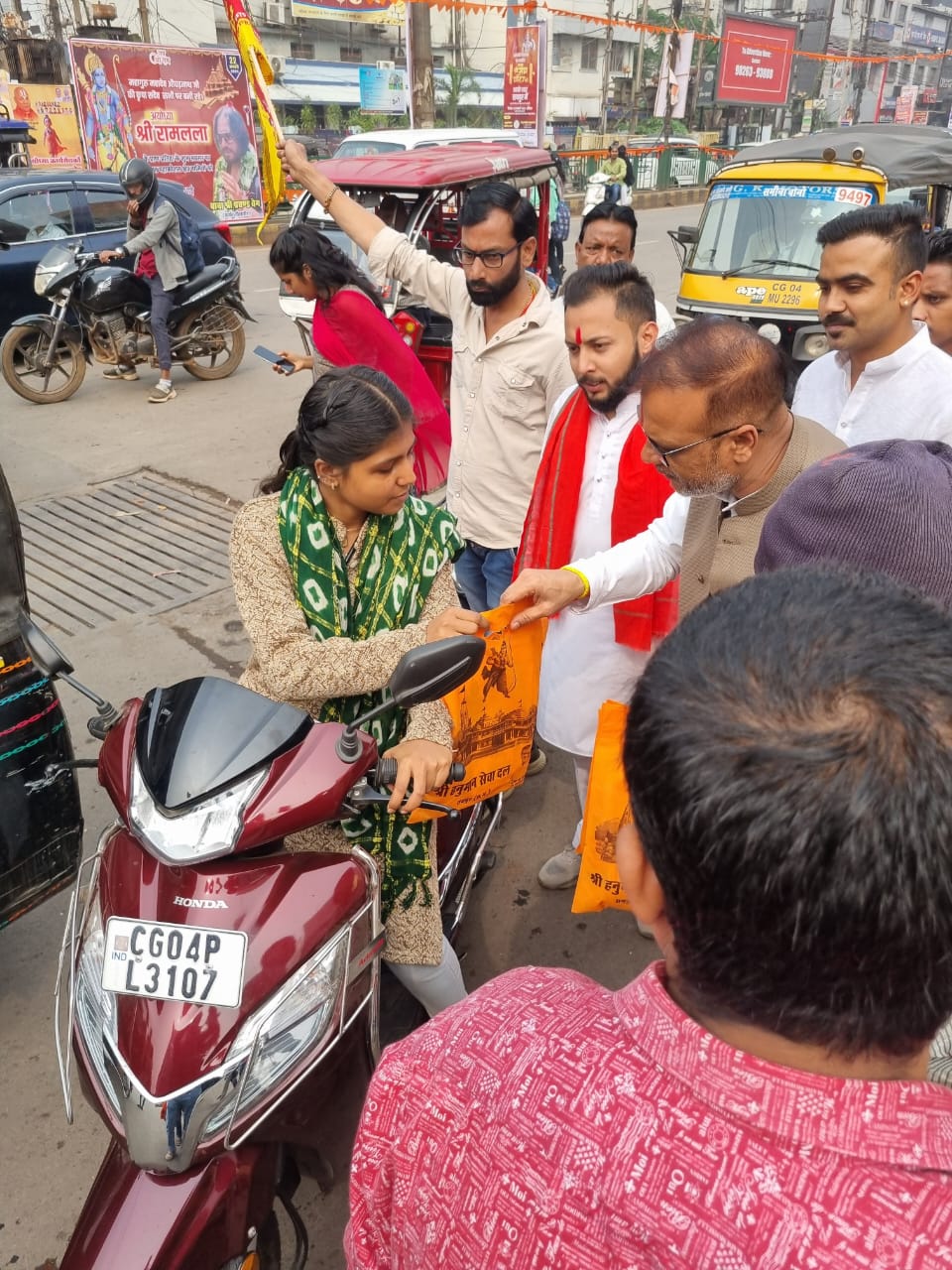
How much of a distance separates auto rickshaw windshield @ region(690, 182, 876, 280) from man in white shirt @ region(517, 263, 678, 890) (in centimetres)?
512

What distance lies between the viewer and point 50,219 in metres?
7.93

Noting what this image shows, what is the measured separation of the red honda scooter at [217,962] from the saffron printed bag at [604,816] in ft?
1.57

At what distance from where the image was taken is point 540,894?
288cm

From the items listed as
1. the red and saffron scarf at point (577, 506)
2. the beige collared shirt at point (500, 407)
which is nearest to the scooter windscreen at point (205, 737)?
the red and saffron scarf at point (577, 506)

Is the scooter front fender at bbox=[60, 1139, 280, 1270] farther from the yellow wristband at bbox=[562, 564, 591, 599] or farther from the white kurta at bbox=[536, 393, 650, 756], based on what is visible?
the white kurta at bbox=[536, 393, 650, 756]

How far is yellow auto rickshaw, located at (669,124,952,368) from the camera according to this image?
22.4ft

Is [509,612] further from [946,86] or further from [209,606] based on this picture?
[946,86]

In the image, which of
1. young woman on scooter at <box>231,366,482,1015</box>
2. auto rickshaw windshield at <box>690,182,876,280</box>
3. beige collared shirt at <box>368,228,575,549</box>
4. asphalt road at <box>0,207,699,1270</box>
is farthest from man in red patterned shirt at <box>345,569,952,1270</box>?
auto rickshaw windshield at <box>690,182,876,280</box>

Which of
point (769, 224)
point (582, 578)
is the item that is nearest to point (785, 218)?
point (769, 224)

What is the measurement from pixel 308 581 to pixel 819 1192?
4.67 ft

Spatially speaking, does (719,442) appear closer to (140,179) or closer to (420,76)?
(140,179)

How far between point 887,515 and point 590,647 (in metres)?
1.49

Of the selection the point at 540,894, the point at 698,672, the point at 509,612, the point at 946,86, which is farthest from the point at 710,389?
the point at 946,86

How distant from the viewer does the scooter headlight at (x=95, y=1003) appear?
136cm
